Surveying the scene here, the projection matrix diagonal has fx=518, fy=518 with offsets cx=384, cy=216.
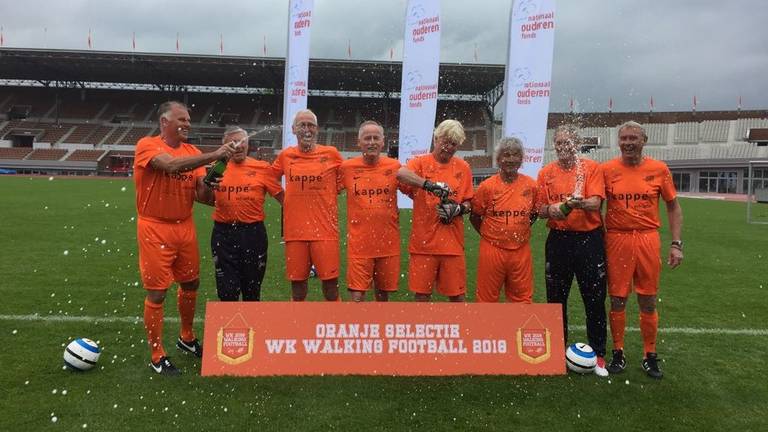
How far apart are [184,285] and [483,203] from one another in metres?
2.64

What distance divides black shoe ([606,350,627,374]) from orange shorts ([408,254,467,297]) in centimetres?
137

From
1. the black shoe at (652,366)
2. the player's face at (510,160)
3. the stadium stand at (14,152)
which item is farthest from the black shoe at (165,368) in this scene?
the stadium stand at (14,152)

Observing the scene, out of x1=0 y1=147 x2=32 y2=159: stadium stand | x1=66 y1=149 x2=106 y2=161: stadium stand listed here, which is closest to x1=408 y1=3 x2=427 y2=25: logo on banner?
x1=66 y1=149 x2=106 y2=161: stadium stand

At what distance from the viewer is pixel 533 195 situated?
4262 mm

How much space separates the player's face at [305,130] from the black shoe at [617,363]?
3.11 meters

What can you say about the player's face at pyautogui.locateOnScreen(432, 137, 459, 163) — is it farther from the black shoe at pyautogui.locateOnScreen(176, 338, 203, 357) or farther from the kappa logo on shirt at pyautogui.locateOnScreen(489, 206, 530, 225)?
the black shoe at pyautogui.locateOnScreen(176, 338, 203, 357)

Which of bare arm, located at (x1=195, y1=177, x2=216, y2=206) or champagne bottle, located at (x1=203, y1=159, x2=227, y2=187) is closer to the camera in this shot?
champagne bottle, located at (x1=203, y1=159, x2=227, y2=187)

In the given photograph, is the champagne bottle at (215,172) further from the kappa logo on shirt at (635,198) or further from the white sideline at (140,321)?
the kappa logo on shirt at (635,198)

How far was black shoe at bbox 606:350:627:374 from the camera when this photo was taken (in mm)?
4246

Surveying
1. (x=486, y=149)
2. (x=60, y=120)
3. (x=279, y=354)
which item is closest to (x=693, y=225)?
(x=279, y=354)

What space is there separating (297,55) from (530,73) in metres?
5.32

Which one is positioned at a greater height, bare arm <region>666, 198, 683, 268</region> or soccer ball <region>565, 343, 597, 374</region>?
bare arm <region>666, 198, 683, 268</region>

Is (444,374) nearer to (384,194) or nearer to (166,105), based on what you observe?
(384,194)

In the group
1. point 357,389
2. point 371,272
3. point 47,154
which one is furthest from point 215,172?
point 47,154
